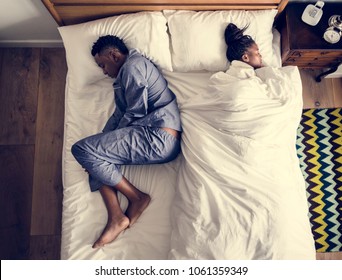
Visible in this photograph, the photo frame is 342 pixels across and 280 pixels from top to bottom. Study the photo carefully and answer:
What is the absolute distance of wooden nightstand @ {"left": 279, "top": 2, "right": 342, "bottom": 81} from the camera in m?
1.74

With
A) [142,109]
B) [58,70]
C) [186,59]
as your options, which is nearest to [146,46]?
[186,59]

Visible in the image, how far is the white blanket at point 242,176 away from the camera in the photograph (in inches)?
52.7

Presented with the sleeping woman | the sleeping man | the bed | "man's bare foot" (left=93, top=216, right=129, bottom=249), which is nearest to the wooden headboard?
the bed

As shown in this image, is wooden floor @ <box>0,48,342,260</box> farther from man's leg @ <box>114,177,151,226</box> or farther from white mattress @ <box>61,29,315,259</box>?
man's leg @ <box>114,177,151,226</box>

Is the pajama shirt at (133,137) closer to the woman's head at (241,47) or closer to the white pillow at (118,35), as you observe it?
the white pillow at (118,35)

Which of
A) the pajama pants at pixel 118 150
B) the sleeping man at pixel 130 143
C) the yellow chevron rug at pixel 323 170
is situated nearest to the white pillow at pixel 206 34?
the sleeping man at pixel 130 143

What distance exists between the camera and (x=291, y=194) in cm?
143

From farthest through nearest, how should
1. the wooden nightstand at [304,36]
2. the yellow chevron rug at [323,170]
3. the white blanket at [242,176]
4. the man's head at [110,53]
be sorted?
the yellow chevron rug at [323,170] < the wooden nightstand at [304,36] < the man's head at [110,53] < the white blanket at [242,176]

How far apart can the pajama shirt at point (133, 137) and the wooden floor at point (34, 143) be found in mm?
500

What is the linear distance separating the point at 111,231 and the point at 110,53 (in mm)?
835

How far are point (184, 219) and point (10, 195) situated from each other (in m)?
1.08

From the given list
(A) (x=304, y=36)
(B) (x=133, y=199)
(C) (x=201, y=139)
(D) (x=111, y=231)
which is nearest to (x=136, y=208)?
(B) (x=133, y=199)

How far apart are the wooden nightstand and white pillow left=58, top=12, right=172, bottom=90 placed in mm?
649

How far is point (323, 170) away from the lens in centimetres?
195
